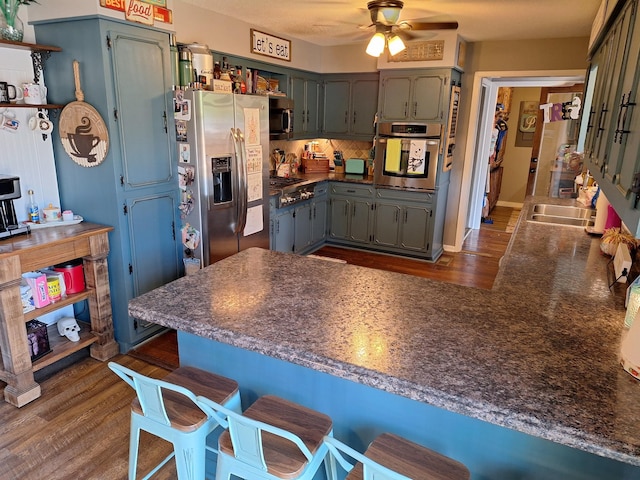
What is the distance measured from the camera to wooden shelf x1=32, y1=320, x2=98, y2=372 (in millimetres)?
2729

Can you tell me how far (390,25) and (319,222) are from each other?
8.82 ft

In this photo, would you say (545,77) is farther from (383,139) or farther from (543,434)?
(543,434)

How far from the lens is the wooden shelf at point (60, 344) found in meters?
2.73

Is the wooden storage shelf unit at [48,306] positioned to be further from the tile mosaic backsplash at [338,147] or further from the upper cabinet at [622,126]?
the tile mosaic backsplash at [338,147]

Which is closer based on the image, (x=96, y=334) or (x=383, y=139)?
(x=96, y=334)

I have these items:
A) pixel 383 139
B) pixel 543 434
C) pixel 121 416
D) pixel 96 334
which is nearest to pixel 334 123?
pixel 383 139

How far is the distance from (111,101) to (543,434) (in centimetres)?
291

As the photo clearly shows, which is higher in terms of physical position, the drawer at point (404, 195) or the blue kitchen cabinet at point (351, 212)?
the drawer at point (404, 195)

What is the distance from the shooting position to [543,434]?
3.45 feet

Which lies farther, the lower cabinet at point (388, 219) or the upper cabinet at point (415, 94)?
the lower cabinet at point (388, 219)

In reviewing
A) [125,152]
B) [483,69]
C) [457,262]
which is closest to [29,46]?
[125,152]

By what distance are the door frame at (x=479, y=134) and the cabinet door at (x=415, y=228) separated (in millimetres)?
640

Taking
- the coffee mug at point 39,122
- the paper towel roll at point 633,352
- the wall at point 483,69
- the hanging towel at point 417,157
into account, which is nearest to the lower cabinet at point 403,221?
the hanging towel at point 417,157

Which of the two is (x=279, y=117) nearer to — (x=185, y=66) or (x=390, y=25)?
(x=185, y=66)
